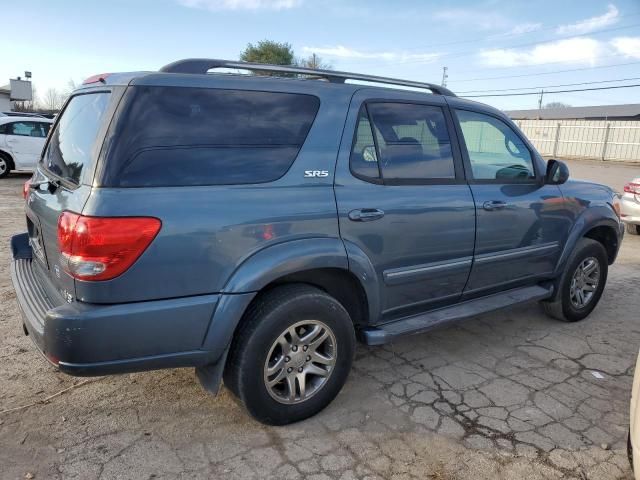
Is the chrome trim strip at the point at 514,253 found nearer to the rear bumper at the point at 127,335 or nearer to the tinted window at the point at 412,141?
the tinted window at the point at 412,141

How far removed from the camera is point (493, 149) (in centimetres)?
389

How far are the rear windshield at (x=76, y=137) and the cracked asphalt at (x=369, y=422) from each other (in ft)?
4.52

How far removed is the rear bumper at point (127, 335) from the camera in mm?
2186

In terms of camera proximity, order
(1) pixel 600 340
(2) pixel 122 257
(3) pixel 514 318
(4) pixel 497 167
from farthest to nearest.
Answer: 1. (3) pixel 514 318
2. (1) pixel 600 340
3. (4) pixel 497 167
4. (2) pixel 122 257

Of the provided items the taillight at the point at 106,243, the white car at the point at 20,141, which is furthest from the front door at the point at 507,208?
the white car at the point at 20,141

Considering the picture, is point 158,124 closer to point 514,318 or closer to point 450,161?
point 450,161

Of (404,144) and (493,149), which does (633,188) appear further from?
(404,144)

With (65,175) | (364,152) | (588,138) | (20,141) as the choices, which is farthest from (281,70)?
(588,138)

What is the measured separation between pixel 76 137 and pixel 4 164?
41.3 ft

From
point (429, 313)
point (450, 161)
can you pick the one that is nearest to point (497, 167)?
point (450, 161)

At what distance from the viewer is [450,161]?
3.44m

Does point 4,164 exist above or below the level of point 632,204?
below

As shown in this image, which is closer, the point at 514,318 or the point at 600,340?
the point at 600,340

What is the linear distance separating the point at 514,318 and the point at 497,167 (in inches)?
64.3
